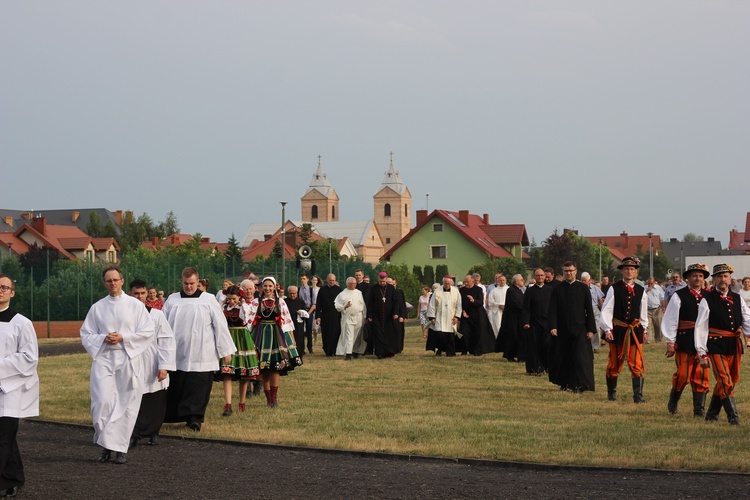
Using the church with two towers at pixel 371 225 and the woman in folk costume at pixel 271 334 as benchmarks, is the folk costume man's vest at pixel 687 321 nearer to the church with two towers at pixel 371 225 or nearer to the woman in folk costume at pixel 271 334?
the woman in folk costume at pixel 271 334

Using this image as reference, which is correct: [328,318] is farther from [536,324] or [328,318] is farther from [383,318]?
[536,324]

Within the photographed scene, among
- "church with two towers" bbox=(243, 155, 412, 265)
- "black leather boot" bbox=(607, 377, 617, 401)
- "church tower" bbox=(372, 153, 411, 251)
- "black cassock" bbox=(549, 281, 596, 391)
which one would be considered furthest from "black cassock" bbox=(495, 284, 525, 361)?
"church tower" bbox=(372, 153, 411, 251)

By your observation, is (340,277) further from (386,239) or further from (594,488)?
(386,239)

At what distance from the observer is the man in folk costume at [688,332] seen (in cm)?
1288

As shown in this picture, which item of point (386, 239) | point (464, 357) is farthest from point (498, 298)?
point (386, 239)

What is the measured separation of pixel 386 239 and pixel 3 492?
18306cm

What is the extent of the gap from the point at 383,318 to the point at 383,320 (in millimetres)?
62

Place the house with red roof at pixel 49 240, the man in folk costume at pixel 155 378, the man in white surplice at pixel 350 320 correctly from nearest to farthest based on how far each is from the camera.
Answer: the man in folk costume at pixel 155 378 → the man in white surplice at pixel 350 320 → the house with red roof at pixel 49 240

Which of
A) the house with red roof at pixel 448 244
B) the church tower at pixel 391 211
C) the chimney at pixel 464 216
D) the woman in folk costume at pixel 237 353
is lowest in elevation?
the woman in folk costume at pixel 237 353

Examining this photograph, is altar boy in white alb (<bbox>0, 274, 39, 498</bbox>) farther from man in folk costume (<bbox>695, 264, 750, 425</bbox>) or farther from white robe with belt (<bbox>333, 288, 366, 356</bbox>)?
white robe with belt (<bbox>333, 288, 366, 356</bbox>)

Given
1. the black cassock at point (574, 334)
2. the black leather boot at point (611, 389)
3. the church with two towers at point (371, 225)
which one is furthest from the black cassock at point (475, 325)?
the church with two towers at point (371, 225)

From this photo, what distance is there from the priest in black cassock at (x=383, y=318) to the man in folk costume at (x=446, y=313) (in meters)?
0.86

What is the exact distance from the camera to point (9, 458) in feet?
28.0

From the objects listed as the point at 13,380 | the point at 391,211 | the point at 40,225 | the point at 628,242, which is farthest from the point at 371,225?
the point at 13,380
